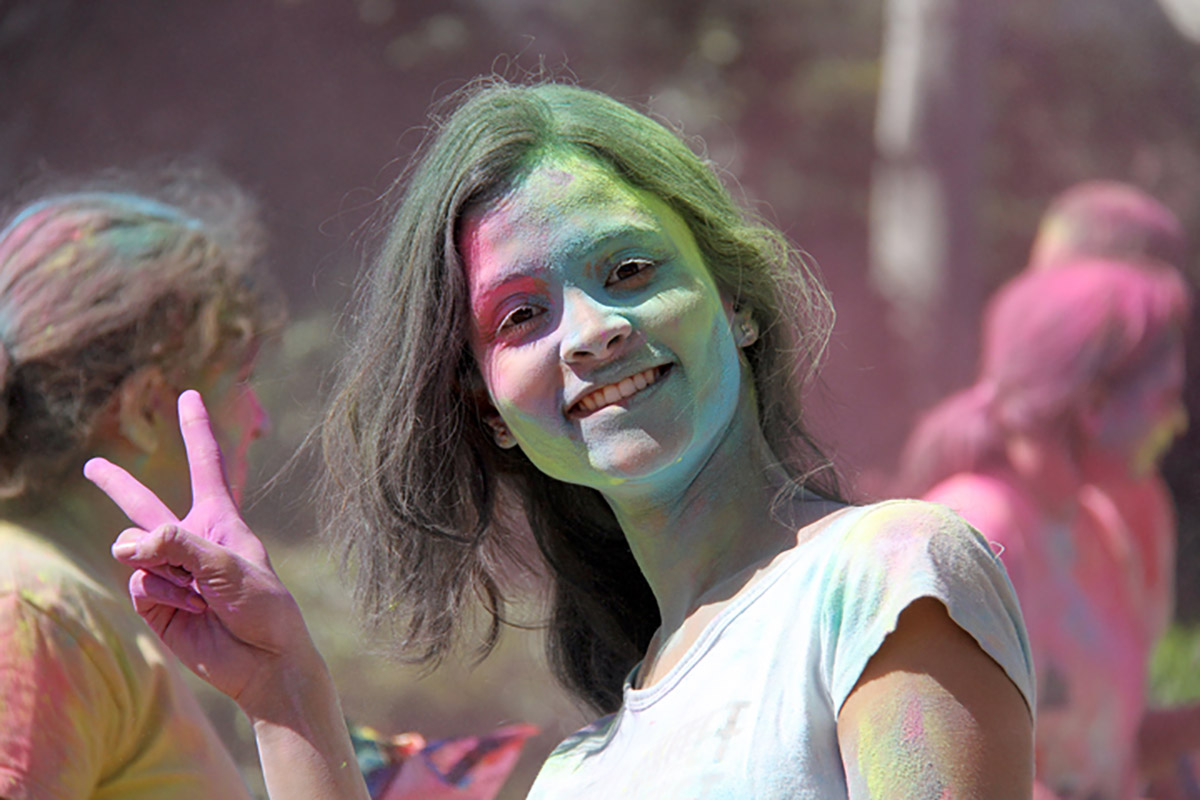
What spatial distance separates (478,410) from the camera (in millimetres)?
1668

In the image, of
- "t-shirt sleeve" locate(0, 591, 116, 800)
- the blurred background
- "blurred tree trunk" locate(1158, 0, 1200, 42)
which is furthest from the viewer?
"blurred tree trunk" locate(1158, 0, 1200, 42)

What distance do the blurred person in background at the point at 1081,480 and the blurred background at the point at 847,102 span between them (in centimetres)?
34

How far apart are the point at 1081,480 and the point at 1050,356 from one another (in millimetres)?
418

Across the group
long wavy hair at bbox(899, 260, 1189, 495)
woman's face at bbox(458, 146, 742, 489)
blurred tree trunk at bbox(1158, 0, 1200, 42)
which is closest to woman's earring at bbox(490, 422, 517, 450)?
woman's face at bbox(458, 146, 742, 489)

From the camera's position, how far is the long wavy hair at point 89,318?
2.11 metres

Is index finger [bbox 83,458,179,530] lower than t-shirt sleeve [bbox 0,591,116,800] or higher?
higher

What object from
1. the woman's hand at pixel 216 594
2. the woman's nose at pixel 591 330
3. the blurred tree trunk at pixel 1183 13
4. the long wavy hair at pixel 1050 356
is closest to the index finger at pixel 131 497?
the woman's hand at pixel 216 594

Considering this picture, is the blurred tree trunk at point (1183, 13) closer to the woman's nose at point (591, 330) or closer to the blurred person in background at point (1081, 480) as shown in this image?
the blurred person in background at point (1081, 480)

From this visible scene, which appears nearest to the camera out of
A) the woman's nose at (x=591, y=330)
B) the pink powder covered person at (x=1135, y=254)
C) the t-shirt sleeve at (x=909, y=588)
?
the t-shirt sleeve at (x=909, y=588)

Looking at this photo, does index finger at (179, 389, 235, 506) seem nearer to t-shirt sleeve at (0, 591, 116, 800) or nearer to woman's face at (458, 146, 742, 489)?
woman's face at (458, 146, 742, 489)

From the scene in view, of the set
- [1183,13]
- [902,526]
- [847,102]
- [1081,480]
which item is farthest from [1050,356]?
[902,526]

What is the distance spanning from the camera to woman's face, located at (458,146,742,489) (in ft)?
4.66

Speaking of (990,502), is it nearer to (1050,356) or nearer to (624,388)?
(1050,356)

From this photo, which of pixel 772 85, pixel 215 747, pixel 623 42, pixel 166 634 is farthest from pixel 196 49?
pixel 166 634
